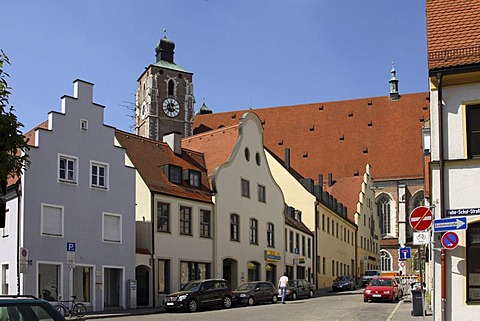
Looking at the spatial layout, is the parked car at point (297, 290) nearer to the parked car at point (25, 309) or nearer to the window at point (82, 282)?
the window at point (82, 282)

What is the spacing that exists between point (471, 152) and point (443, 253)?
2.51 meters

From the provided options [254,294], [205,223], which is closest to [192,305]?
[254,294]

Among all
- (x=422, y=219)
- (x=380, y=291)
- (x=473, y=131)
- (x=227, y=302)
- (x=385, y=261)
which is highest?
(x=473, y=131)

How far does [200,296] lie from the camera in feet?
106

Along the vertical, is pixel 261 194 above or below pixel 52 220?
above

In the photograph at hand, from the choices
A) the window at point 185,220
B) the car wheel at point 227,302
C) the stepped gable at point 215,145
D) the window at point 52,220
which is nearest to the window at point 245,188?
the stepped gable at point 215,145

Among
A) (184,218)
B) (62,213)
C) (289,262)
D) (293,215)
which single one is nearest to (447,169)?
(62,213)

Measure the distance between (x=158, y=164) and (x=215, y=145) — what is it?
699 centimetres

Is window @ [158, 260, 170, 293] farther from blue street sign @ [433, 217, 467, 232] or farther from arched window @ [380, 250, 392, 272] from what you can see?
arched window @ [380, 250, 392, 272]

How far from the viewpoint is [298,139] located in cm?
9219

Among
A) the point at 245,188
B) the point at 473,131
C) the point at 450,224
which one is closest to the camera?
the point at 450,224

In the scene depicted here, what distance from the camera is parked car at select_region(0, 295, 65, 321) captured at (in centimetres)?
941

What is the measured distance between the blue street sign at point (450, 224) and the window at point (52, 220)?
763 inches

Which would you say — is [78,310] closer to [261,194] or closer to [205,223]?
[205,223]
